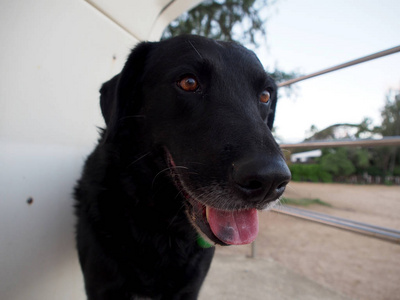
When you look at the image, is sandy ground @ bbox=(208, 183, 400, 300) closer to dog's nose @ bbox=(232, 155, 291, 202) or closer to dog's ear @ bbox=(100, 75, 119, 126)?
dog's nose @ bbox=(232, 155, 291, 202)

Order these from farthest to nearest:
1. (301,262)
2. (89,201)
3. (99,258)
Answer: (301,262)
(89,201)
(99,258)

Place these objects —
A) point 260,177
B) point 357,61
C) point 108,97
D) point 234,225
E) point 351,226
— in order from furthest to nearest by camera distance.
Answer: point 351,226
point 357,61
point 108,97
point 234,225
point 260,177

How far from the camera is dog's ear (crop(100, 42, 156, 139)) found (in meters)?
1.17

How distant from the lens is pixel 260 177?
28.7 inches

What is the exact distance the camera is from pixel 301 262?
13.0ft

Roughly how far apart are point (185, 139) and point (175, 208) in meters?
0.41

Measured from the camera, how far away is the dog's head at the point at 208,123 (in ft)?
2.67

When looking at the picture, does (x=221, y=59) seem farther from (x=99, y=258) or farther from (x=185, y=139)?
(x=99, y=258)

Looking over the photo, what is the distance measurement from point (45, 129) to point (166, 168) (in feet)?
2.56

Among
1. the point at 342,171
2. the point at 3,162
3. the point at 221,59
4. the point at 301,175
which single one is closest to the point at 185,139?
the point at 221,59

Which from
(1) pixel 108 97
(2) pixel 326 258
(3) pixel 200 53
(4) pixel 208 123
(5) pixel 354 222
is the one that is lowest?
(2) pixel 326 258

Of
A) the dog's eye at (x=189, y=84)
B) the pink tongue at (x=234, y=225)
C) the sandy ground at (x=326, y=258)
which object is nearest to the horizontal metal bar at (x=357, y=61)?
the sandy ground at (x=326, y=258)

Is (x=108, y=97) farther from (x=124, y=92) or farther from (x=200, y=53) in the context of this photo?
(x=200, y=53)

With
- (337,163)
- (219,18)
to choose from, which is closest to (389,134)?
(337,163)
